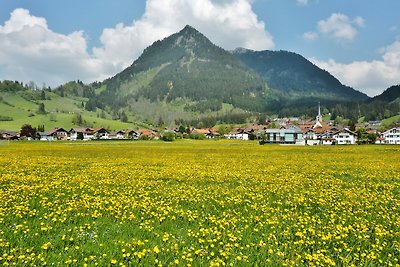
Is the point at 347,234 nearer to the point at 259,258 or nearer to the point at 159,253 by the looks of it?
the point at 259,258

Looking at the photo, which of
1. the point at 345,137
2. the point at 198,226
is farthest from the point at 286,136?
the point at 198,226

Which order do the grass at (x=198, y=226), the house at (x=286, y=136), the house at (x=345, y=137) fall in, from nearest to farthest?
the grass at (x=198, y=226), the house at (x=286, y=136), the house at (x=345, y=137)

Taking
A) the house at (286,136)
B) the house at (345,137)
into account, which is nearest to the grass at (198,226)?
the house at (286,136)

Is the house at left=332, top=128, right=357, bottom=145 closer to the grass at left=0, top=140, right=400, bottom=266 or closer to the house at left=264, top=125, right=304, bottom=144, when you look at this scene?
the house at left=264, top=125, right=304, bottom=144

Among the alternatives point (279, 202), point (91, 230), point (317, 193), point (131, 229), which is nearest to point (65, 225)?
point (91, 230)

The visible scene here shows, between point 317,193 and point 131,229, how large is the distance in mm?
11923

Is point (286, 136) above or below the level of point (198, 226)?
above

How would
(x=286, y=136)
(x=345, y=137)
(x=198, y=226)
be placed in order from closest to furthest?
(x=198, y=226) → (x=286, y=136) → (x=345, y=137)

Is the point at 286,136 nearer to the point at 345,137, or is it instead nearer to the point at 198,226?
the point at 345,137

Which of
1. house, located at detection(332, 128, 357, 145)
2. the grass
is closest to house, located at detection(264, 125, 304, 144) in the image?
house, located at detection(332, 128, 357, 145)

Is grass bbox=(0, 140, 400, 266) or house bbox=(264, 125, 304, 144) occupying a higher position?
house bbox=(264, 125, 304, 144)

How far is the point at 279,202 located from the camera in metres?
16.1

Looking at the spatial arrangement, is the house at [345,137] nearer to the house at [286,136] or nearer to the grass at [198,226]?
the house at [286,136]

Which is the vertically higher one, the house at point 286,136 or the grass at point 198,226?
the house at point 286,136
